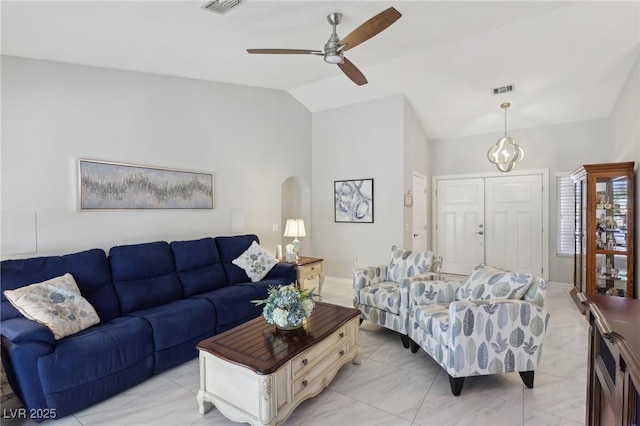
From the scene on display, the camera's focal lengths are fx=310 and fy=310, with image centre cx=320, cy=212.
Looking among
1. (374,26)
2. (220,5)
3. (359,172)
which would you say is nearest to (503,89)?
(359,172)

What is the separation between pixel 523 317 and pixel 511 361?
1.13 ft

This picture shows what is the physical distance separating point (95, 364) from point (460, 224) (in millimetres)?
5934

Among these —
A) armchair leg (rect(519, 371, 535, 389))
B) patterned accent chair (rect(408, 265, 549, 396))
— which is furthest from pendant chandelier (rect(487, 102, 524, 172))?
armchair leg (rect(519, 371, 535, 389))

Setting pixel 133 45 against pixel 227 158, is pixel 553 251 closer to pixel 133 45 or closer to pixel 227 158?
pixel 227 158

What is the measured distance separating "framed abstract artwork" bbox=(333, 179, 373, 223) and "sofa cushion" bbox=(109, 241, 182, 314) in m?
3.05

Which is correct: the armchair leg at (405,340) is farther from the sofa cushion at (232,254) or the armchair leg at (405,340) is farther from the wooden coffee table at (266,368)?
the sofa cushion at (232,254)

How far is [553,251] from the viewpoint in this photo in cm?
527

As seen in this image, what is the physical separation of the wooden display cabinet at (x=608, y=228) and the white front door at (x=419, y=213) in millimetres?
2298

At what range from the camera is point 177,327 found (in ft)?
8.82

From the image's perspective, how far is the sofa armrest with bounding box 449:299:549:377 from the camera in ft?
7.39

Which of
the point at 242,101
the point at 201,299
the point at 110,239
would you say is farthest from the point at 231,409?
the point at 242,101

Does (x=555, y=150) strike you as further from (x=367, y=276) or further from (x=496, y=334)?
(x=496, y=334)

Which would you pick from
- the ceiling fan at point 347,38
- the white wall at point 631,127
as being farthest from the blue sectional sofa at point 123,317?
the white wall at point 631,127

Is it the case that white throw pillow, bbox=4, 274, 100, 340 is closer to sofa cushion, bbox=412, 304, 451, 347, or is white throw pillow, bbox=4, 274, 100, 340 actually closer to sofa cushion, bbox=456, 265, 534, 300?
sofa cushion, bbox=412, 304, 451, 347
